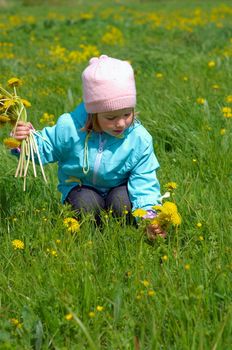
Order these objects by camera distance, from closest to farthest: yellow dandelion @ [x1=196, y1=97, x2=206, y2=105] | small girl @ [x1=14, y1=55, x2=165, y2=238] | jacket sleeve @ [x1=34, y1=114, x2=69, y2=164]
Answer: small girl @ [x1=14, y1=55, x2=165, y2=238] < jacket sleeve @ [x1=34, y1=114, x2=69, y2=164] < yellow dandelion @ [x1=196, y1=97, x2=206, y2=105]

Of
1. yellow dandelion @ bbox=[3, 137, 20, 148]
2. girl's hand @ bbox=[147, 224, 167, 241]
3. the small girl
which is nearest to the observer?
girl's hand @ bbox=[147, 224, 167, 241]

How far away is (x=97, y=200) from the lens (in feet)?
11.6

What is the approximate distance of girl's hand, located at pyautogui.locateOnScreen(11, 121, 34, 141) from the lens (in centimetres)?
314

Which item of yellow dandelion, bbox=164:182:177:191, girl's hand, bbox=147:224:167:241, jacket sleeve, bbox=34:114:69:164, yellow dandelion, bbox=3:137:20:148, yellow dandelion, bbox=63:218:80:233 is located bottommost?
girl's hand, bbox=147:224:167:241

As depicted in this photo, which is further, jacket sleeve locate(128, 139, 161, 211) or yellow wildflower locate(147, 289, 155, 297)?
jacket sleeve locate(128, 139, 161, 211)

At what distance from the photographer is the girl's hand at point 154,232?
9.70 feet

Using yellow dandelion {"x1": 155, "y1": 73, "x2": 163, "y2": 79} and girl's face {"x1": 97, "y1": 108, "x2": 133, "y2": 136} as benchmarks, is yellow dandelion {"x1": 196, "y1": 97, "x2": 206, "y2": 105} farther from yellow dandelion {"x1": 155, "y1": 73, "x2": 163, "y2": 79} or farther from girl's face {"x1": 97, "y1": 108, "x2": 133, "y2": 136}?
girl's face {"x1": 97, "y1": 108, "x2": 133, "y2": 136}

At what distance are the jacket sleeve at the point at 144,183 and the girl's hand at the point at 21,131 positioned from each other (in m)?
0.59

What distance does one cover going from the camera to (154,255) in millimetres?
2785

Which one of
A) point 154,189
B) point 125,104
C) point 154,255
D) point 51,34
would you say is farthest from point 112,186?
point 51,34

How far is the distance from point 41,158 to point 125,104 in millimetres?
514

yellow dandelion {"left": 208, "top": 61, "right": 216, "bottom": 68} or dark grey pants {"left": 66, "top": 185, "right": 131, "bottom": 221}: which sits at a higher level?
yellow dandelion {"left": 208, "top": 61, "right": 216, "bottom": 68}

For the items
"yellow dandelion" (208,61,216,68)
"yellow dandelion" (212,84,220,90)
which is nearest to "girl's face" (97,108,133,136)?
"yellow dandelion" (212,84,220,90)

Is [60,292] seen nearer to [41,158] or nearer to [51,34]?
[41,158]
